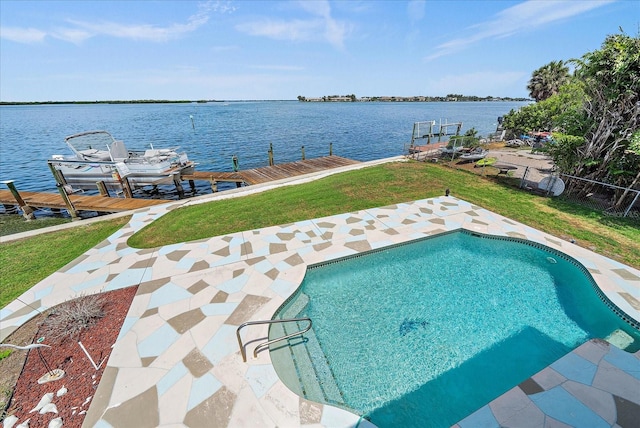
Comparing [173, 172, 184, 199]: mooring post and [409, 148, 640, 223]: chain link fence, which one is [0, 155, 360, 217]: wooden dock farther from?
[409, 148, 640, 223]: chain link fence

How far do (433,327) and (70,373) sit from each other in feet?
21.5

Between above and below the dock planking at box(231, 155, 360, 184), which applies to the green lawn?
above

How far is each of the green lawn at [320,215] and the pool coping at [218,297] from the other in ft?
1.72

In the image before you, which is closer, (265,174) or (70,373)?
(70,373)

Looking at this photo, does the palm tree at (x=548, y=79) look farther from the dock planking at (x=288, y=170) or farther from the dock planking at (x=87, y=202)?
the dock planking at (x=87, y=202)

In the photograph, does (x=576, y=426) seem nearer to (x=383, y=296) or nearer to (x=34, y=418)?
(x=383, y=296)

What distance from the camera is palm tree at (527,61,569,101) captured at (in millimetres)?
31484

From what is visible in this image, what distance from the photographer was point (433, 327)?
5164 mm

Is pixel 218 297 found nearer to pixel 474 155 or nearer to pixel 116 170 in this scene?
pixel 116 170

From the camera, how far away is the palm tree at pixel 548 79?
103 feet

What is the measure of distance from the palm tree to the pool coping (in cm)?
3621

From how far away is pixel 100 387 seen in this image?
12.2ft

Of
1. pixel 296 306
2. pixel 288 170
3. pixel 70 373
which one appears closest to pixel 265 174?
pixel 288 170

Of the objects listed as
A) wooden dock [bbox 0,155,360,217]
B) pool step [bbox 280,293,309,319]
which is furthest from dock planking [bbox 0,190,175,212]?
pool step [bbox 280,293,309,319]
